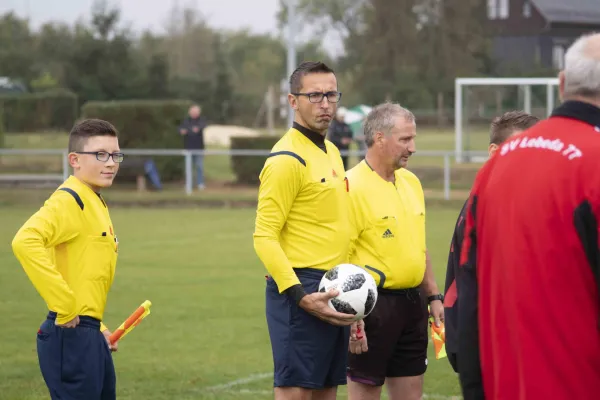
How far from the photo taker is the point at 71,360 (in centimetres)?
564

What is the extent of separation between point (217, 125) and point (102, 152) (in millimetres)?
46710

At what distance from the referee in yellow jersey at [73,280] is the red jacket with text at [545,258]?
2.57m

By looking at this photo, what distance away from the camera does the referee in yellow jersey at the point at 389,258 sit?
643 centimetres

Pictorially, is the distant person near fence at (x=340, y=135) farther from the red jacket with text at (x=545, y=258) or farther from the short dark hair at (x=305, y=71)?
the red jacket with text at (x=545, y=258)

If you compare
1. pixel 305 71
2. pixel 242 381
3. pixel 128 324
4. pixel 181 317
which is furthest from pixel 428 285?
pixel 181 317

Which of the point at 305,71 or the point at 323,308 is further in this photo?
the point at 305,71

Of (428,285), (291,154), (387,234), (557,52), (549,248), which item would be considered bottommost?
(428,285)

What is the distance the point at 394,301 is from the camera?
647 centimetres

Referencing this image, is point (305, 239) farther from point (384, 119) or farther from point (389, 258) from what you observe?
point (384, 119)

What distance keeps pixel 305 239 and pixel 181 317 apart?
20.3 feet

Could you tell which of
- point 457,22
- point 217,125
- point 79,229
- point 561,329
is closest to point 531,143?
point 561,329

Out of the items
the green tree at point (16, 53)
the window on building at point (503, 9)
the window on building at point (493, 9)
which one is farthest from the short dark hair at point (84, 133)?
the window on building at point (493, 9)

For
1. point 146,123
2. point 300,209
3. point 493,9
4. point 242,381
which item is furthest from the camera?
point 493,9

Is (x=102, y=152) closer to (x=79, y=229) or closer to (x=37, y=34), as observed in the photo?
(x=79, y=229)
